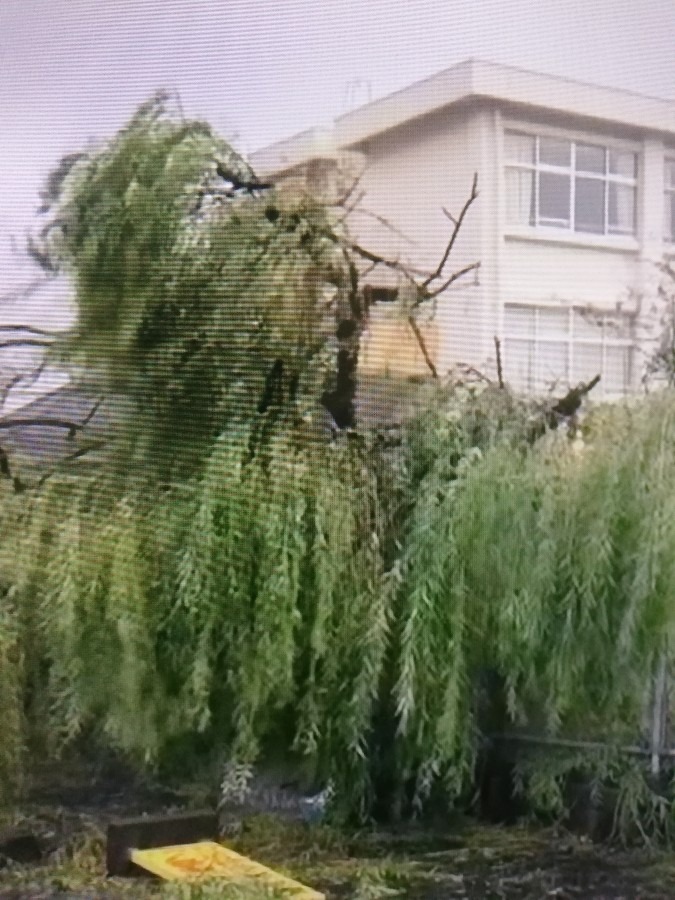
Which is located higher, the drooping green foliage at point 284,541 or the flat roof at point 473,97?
the flat roof at point 473,97

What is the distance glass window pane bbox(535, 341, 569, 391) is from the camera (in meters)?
1.54

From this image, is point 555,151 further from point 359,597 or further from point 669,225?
point 359,597

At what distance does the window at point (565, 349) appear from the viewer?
4.98 ft

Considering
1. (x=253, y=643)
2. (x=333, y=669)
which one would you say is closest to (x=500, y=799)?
(x=333, y=669)

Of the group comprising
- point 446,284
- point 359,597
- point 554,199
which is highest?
point 554,199

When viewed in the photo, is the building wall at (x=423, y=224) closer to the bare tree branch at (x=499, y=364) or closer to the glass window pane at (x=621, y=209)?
the bare tree branch at (x=499, y=364)

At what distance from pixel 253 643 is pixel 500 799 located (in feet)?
1.38

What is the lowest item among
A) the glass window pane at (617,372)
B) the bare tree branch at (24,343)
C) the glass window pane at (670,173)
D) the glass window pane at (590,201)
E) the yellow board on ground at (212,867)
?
the yellow board on ground at (212,867)

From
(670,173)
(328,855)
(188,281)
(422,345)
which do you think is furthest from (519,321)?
(328,855)

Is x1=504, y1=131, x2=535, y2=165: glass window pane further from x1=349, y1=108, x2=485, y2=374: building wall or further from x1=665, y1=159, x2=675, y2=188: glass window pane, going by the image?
x1=665, y1=159, x2=675, y2=188: glass window pane

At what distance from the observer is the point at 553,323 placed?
154cm

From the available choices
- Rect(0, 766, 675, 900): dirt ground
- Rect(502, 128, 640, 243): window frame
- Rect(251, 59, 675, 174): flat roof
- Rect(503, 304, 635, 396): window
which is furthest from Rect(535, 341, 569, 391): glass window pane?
Rect(0, 766, 675, 900): dirt ground

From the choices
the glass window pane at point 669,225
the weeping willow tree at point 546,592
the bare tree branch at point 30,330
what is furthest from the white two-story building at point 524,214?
the bare tree branch at point 30,330

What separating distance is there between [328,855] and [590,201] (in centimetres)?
97
